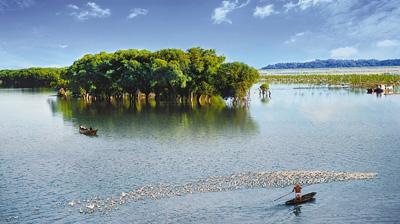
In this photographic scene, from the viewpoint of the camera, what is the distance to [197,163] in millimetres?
42219

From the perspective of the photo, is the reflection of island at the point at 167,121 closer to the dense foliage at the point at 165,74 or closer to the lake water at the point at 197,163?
the lake water at the point at 197,163

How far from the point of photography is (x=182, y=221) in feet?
91.2

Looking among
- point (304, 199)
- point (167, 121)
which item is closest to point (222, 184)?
point (304, 199)

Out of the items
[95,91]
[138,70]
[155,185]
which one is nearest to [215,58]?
[138,70]

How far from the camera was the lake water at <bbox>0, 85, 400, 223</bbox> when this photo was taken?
2912cm

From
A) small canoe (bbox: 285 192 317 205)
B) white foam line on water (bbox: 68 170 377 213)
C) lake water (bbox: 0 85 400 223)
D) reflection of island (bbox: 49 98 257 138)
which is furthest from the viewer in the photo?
reflection of island (bbox: 49 98 257 138)

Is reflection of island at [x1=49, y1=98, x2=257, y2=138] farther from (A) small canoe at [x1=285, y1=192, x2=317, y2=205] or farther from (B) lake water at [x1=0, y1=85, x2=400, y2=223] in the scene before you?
(A) small canoe at [x1=285, y1=192, x2=317, y2=205]

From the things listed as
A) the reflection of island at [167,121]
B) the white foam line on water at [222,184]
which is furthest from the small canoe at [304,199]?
the reflection of island at [167,121]

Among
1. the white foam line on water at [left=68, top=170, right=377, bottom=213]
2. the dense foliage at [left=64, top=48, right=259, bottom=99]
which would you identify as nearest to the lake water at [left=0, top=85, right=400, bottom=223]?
the white foam line on water at [left=68, top=170, right=377, bottom=213]

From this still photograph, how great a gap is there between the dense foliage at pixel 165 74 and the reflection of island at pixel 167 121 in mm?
9949

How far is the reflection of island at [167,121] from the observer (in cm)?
6406

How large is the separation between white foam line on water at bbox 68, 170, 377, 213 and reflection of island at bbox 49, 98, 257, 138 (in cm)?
2444

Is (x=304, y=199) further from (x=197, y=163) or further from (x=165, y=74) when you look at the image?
(x=165, y=74)

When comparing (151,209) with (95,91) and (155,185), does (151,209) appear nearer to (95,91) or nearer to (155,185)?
(155,185)
